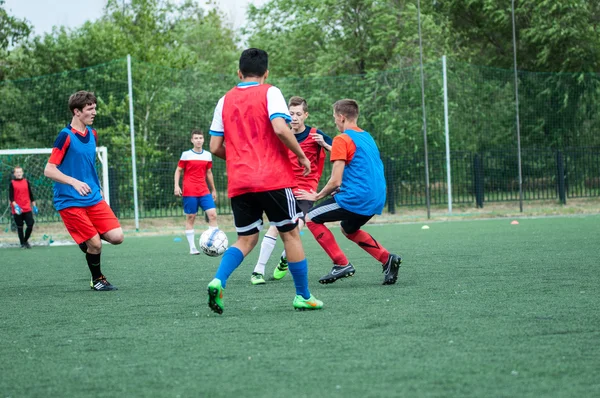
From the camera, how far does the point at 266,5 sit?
35906 millimetres

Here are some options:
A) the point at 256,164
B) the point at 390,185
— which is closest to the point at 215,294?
the point at 256,164

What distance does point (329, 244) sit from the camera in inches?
279

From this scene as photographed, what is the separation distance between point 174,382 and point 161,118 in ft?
65.2

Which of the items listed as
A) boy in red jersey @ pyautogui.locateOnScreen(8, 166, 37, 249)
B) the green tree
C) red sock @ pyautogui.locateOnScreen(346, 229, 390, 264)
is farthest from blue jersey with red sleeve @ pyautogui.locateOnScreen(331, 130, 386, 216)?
the green tree

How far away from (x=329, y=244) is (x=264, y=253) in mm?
805

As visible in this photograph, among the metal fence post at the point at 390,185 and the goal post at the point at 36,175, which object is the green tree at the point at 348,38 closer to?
the metal fence post at the point at 390,185

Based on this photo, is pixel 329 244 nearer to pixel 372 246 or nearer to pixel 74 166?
pixel 372 246

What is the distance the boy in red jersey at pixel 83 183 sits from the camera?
7254 mm

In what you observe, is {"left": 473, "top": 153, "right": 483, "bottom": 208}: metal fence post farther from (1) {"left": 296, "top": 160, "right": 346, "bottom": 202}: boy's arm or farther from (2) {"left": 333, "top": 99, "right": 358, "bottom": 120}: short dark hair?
(1) {"left": 296, "top": 160, "right": 346, "bottom": 202}: boy's arm

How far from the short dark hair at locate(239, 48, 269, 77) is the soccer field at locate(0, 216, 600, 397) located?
1577mm

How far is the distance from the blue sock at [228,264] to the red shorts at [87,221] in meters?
A: 2.43

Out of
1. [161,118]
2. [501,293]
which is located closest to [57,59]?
[161,118]

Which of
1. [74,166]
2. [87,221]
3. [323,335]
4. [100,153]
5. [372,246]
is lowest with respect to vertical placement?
[323,335]

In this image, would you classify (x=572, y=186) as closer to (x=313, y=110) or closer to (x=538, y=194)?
(x=538, y=194)
